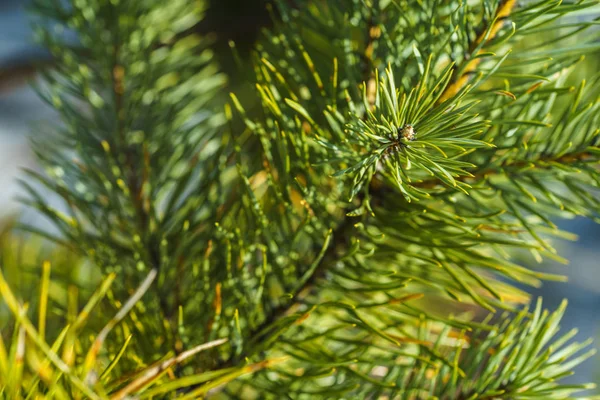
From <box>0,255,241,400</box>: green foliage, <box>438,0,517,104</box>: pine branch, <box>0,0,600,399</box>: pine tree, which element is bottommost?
<box>0,255,241,400</box>: green foliage

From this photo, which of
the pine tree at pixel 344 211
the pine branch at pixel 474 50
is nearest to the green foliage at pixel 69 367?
the pine tree at pixel 344 211

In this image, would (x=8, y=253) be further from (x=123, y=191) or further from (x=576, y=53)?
(x=576, y=53)

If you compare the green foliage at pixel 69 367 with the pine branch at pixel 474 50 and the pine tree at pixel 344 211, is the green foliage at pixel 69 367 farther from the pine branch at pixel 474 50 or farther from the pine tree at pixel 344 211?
the pine branch at pixel 474 50

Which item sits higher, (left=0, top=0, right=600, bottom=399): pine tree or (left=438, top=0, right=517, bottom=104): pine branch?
(left=438, top=0, right=517, bottom=104): pine branch

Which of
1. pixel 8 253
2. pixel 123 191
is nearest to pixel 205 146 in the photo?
pixel 123 191

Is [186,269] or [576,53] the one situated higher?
[576,53]

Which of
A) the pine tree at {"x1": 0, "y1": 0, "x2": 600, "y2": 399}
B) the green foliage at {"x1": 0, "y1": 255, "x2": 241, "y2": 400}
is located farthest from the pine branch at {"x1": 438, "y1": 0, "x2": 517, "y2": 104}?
the green foliage at {"x1": 0, "y1": 255, "x2": 241, "y2": 400}

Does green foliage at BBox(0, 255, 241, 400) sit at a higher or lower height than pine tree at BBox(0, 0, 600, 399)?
lower

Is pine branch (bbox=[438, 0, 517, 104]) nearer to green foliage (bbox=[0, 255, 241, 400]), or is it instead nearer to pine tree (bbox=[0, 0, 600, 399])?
pine tree (bbox=[0, 0, 600, 399])

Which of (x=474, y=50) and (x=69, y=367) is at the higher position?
(x=474, y=50)
